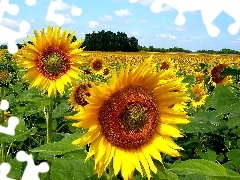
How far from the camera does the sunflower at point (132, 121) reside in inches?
68.9

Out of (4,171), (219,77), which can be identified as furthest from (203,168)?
(219,77)

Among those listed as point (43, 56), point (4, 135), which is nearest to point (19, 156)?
point (4, 135)

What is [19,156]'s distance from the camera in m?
2.78

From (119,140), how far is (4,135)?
97 cm

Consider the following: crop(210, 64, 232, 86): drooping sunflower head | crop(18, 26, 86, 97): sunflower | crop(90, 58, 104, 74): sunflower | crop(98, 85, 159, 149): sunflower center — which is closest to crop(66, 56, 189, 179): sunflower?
crop(98, 85, 159, 149): sunflower center

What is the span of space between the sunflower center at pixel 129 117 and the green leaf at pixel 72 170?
15 cm

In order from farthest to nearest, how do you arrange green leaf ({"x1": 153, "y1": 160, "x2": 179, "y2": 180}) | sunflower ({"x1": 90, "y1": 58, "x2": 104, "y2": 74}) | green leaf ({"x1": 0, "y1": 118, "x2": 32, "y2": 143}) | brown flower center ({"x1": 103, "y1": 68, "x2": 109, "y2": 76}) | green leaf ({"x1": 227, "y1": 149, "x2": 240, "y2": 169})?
brown flower center ({"x1": 103, "y1": 68, "x2": 109, "y2": 76}) < sunflower ({"x1": 90, "y1": 58, "x2": 104, "y2": 74}) < green leaf ({"x1": 227, "y1": 149, "x2": 240, "y2": 169}) < green leaf ({"x1": 0, "y1": 118, "x2": 32, "y2": 143}) < green leaf ({"x1": 153, "y1": 160, "x2": 179, "y2": 180})

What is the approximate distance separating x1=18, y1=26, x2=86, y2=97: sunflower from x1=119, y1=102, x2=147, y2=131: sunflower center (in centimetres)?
146

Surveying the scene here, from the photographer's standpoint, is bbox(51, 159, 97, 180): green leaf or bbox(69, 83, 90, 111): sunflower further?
bbox(69, 83, 90, 111): sunflower

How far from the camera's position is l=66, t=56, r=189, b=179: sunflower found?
175 centimetres

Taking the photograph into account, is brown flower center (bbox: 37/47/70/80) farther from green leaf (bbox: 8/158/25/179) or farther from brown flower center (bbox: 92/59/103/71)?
brown flower center (bbox: 92/59/103/71)

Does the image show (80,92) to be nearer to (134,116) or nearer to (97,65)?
(134,116)

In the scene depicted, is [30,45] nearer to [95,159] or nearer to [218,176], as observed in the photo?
[95,159]

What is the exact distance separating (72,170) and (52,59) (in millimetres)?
1701
